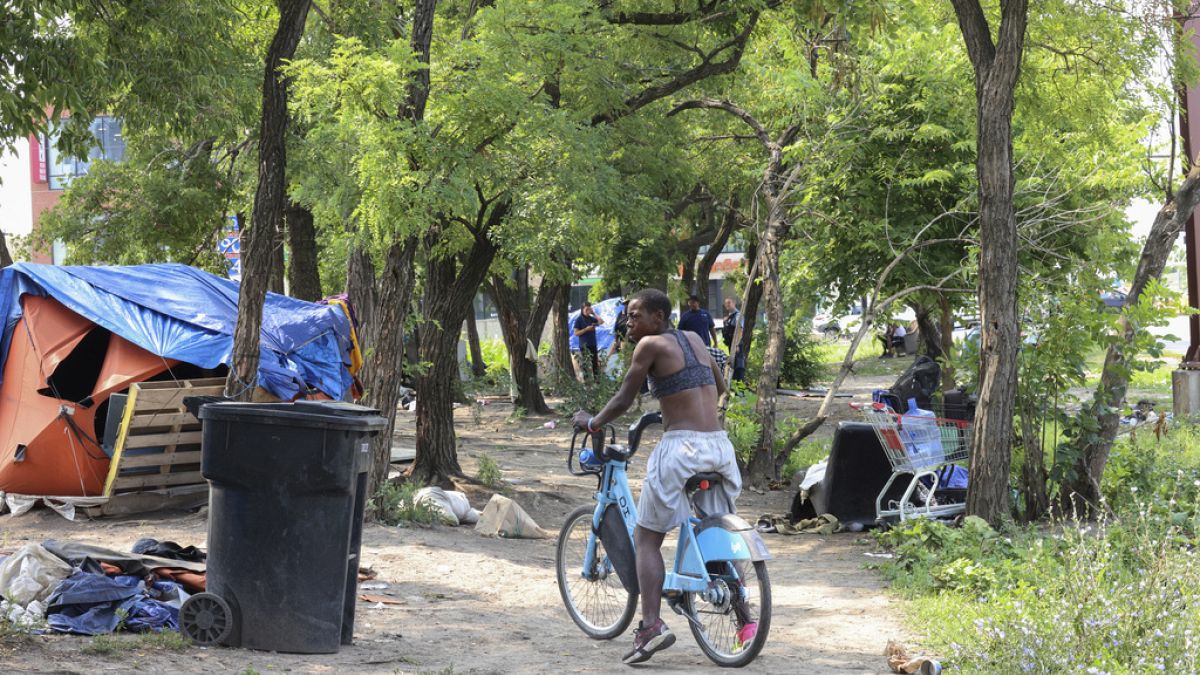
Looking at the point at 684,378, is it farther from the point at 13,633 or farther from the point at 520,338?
the point at 520,338

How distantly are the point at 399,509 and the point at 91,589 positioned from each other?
15.5 ft

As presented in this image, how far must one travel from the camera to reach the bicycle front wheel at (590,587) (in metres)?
6.95

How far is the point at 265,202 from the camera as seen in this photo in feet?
29.7

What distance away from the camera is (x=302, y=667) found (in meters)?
5.92

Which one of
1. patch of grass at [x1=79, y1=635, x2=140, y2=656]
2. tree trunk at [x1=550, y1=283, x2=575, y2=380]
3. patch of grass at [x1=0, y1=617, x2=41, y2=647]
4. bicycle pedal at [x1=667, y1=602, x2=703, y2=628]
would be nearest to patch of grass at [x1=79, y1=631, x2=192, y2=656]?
patch of grass at [x1=79, y1=635, x2=140, y2=656]

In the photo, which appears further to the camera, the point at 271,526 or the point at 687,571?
the point at 687,571

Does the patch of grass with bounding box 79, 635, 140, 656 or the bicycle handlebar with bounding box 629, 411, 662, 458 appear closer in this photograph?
the patch of grass with bounding box 79, 635, 140, 656

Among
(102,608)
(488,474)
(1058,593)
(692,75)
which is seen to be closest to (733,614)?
(1058,593)

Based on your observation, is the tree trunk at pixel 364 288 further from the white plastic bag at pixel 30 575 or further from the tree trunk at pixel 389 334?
the white plastic bag at pixel 30 575

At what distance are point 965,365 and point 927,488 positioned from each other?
3.47ft

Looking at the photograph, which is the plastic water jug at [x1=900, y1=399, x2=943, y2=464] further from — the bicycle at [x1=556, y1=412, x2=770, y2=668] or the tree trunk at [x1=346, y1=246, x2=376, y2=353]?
the tree trunk at [x1=346, y1=246, x2=376, y2=353]

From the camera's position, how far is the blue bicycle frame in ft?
20.0

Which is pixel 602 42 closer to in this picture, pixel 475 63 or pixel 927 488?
pixel 475 63

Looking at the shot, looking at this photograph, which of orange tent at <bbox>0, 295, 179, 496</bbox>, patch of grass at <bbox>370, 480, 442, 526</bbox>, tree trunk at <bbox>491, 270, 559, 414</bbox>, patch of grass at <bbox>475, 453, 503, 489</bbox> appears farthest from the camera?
tree trunk at <bbox>491, 270, 559, 414</bbox>
